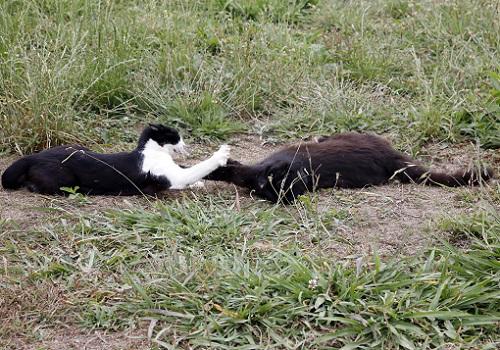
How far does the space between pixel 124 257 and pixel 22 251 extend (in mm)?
561

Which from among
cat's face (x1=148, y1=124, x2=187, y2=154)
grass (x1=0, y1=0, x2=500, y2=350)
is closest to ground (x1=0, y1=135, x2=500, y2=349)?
grass (x1=0, y1=0, x2=500, y2=350)

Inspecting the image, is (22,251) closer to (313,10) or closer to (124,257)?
(124,257)

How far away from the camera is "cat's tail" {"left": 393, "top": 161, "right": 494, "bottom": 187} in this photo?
16.1ft

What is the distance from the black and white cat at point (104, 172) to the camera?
4.89 meters

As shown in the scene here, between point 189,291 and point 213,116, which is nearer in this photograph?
point 189,291

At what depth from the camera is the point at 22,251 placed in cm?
432

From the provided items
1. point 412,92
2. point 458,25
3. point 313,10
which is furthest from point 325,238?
point 313,10

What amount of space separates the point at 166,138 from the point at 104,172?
0.46 metres

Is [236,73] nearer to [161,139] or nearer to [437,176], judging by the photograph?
[161,139]

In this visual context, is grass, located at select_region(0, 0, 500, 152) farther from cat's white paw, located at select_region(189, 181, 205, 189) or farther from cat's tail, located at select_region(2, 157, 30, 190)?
cat's white paw, located at select_region(189, 181, 205, 189)

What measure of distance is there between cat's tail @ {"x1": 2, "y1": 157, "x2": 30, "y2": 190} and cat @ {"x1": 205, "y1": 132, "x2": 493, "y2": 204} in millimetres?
1109

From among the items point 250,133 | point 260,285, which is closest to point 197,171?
point 250,133

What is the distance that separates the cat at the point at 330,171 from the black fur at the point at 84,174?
44cm

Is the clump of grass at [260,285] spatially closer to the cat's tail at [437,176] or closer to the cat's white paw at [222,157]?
the cat's white paw at [222,157]
